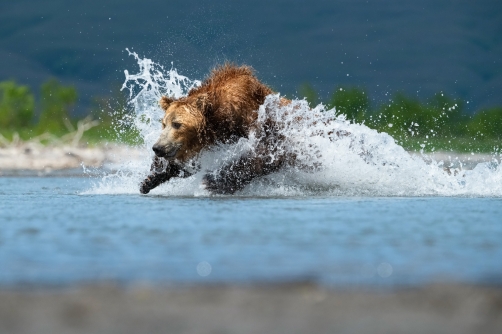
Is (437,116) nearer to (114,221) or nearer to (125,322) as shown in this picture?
(114,221)

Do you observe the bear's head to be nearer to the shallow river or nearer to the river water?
the river water

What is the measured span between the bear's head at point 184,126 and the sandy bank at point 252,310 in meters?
5.05

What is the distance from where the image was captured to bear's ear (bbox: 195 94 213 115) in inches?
346

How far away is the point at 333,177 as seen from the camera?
9734mm

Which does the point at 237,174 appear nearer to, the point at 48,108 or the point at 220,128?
the point at 220,128

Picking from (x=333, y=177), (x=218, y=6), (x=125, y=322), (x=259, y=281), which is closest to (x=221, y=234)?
(x=259, y=281)

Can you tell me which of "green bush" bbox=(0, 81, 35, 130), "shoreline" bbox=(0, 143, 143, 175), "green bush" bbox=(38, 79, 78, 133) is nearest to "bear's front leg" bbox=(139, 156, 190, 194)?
"shoreline" bbox=(0, 143, 143, 175)

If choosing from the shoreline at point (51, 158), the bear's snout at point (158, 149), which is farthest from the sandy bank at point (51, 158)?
the bear's snout at point (158, 149)

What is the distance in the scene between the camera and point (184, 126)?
8.76 metres

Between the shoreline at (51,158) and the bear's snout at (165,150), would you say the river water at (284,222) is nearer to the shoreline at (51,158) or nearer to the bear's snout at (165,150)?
the bear's snout at (165,150)

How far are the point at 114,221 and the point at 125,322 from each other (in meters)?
3.21

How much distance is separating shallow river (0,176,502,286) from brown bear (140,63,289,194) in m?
1.21

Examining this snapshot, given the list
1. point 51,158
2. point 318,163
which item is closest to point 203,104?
point 318,163

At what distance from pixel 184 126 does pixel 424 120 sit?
113 ft
